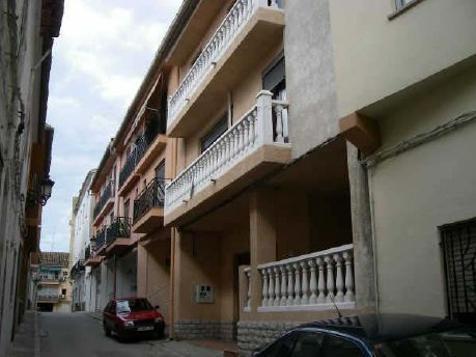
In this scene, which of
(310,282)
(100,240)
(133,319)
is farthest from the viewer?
(100,240)

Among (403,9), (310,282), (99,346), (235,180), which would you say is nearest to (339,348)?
(403,9)

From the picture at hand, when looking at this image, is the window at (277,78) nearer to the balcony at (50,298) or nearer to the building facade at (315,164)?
the building facade at (315,164)

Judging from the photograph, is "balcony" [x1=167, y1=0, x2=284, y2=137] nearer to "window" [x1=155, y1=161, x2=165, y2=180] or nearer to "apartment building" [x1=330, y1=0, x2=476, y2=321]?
"apartment building" [x1=330, y1=0, x2=476, y2=321]

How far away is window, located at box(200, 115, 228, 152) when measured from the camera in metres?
16.5

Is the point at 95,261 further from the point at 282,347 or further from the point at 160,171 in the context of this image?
the point at 282,347

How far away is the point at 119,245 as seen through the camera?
28297 millimetres

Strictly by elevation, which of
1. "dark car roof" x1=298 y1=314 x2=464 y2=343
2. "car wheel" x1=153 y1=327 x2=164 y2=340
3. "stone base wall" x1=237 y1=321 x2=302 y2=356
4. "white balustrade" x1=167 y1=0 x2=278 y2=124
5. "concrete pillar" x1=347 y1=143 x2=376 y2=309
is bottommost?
"car wheel" x1=153 y1=327 x2=164 y2=340

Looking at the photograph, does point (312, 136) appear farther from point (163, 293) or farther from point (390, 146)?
point (163, 293)

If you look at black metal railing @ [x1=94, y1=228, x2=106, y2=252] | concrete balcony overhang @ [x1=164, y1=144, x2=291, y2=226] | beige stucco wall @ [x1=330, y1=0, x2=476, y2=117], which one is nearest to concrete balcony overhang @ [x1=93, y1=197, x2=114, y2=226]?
black metal railing @ [x1=94, y1=228, x2=106, y2=252]

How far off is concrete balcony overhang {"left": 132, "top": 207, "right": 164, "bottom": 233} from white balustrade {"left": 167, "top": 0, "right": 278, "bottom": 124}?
3.35 meters

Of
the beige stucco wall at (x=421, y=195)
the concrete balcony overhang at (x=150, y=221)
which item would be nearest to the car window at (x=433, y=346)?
the beige stucco wall at (x=421, y=195)

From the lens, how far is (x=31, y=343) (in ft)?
57.1

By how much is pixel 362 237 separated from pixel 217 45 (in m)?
7.85

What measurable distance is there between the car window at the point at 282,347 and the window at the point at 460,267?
2067mm
